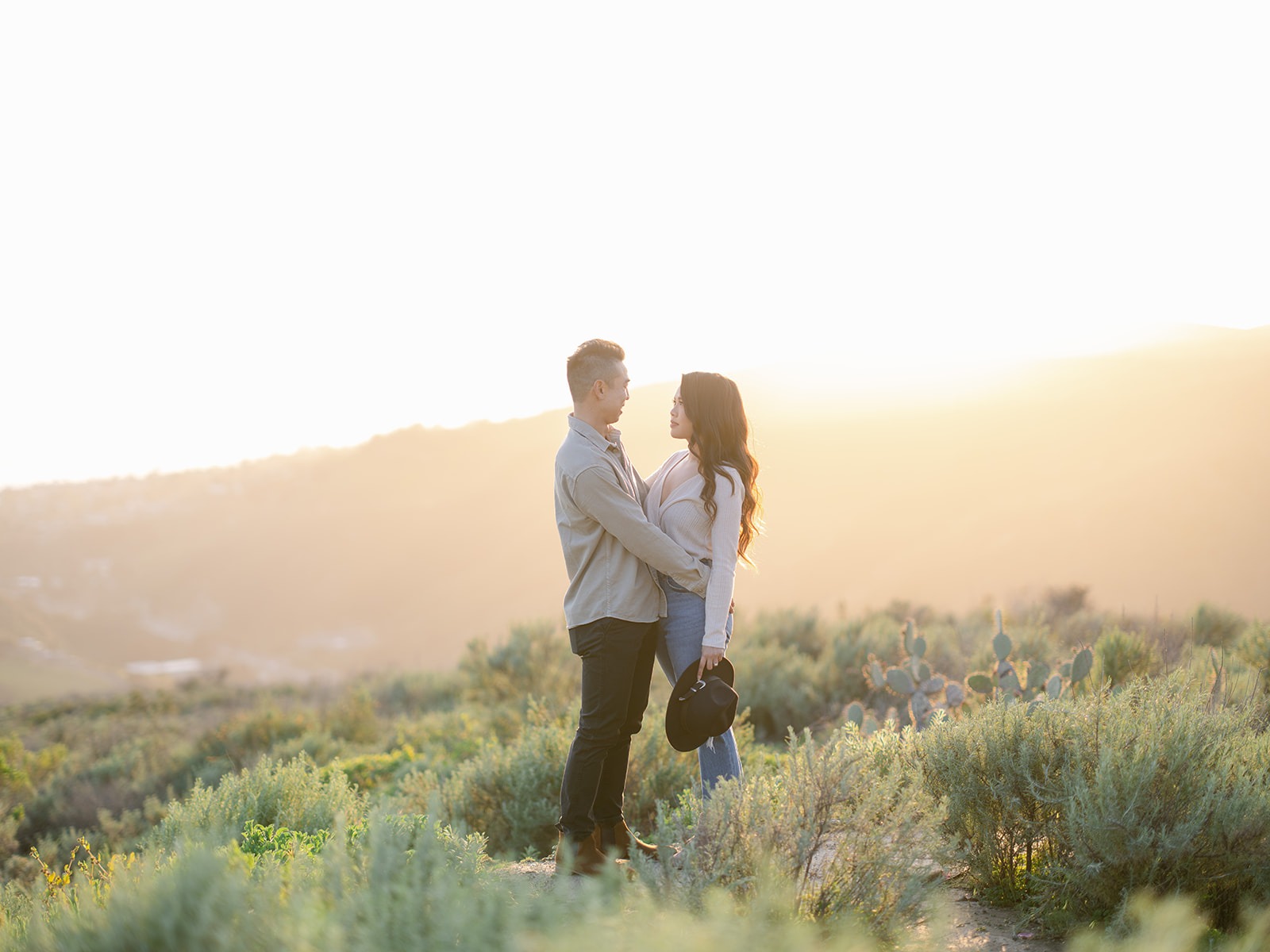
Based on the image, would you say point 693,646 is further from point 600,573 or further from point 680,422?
point 680,422

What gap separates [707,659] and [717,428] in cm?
104

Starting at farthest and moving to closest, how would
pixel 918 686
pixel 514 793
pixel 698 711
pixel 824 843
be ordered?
pixel 918 686 < pixel 514 793 < pixel 698 711 < pixel 824 843

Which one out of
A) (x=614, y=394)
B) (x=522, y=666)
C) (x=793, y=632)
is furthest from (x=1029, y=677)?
(x=522, y=666)

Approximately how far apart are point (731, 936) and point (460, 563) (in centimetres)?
4974

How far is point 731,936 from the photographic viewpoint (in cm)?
170

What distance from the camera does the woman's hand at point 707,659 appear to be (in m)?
3.89

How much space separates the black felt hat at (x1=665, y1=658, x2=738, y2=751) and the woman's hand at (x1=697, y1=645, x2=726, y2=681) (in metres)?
0.03

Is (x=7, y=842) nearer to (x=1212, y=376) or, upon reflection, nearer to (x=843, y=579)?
(x=843, y=579)

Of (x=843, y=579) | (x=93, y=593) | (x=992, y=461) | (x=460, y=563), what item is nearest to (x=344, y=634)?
(x=460, y=563)

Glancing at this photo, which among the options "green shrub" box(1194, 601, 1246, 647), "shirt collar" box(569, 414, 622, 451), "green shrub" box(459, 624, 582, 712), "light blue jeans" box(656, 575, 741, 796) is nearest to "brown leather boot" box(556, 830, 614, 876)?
"light blue jeans" box(656, 575, 741, 796)

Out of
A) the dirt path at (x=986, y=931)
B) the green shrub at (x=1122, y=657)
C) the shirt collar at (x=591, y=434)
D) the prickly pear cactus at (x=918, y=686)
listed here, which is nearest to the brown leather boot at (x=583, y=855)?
the dirt path at (x=986, y=931)

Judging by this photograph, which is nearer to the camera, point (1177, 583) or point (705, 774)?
point (705, 774)

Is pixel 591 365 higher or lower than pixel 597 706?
higher

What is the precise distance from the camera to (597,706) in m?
3.88
